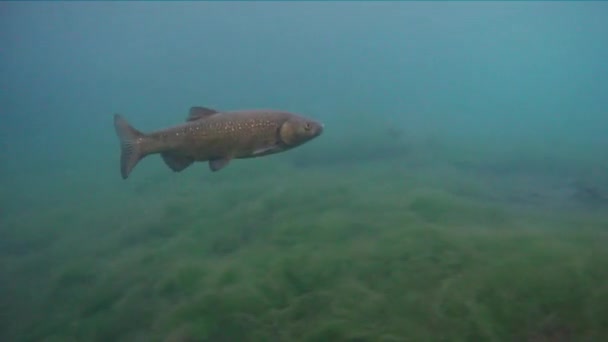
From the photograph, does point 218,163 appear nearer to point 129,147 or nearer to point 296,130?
point 296,130

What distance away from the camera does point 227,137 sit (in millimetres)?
5191

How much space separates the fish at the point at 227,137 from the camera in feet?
17.0

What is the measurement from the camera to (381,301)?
18.9 ft

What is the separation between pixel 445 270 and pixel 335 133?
18.8 metres

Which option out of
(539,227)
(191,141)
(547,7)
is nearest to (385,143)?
(539,227)

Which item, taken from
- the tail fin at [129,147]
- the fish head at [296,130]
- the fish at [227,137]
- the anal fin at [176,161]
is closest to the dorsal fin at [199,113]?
the fish at [227,137]

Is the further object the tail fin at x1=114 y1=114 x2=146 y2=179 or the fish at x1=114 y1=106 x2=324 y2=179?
the tail fin at x1=114 y1=114 x2=146 y2=179

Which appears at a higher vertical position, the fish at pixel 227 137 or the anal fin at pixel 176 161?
the fish at pixel 227 137

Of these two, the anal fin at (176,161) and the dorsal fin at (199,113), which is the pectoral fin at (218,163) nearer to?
the anal fin at (176,161)

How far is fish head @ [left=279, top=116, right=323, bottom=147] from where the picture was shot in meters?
5.20

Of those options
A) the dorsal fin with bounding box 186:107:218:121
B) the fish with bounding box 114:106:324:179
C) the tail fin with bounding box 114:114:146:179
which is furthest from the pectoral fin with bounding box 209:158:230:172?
the tail fin with bounding box 114:114:146:179

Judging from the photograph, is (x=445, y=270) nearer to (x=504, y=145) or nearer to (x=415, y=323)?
(x=415, y=323)

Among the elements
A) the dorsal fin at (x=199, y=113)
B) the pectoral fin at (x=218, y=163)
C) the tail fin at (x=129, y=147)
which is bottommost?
the pectoral fin at (x=218, y=163)

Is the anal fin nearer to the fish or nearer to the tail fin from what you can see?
the fish
